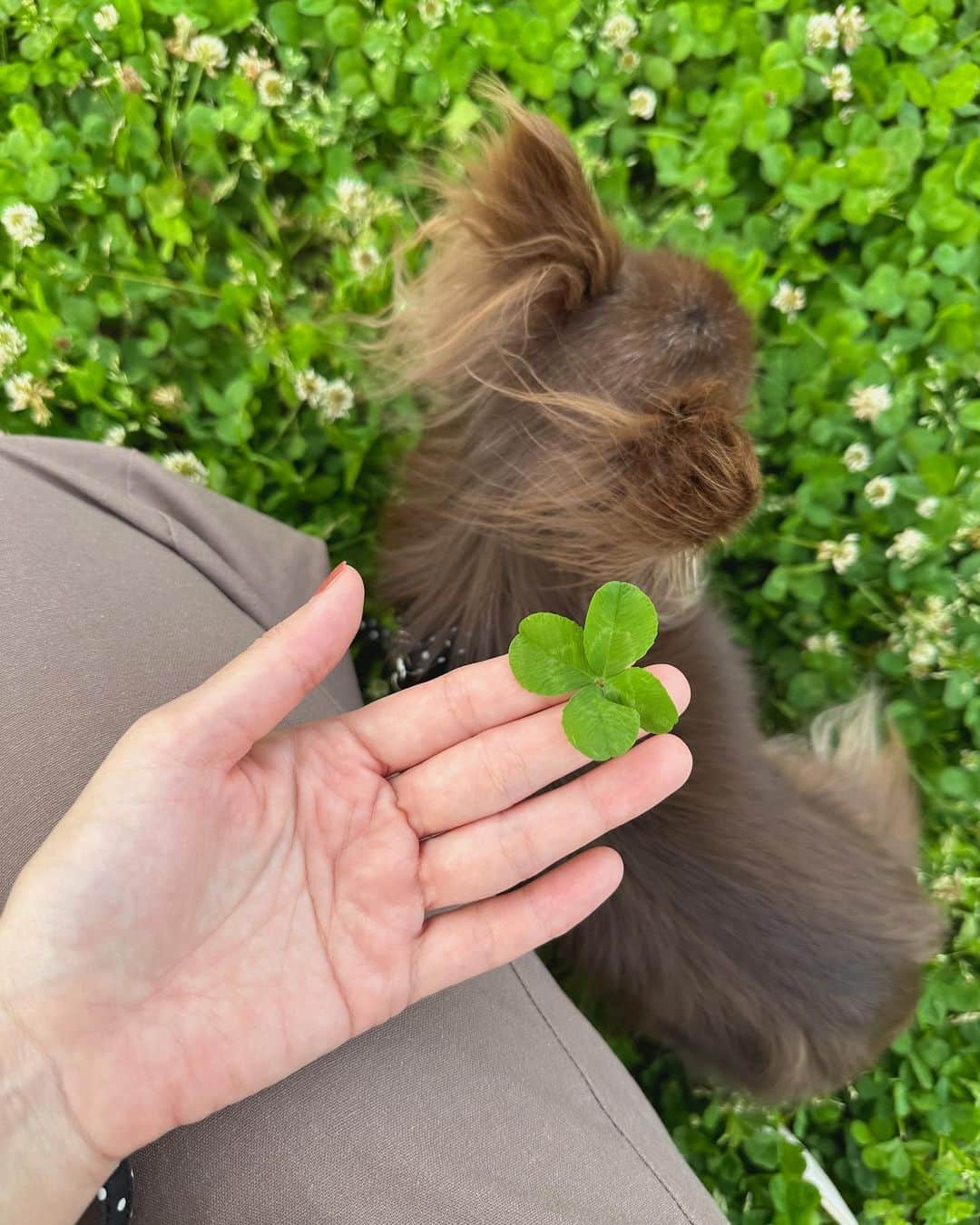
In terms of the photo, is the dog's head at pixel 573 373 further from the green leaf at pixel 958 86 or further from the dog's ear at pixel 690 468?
the green leaf at pixel 958 86

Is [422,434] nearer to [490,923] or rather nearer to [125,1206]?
[490,923]

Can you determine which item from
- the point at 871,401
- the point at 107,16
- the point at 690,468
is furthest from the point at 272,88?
the point at 871,401

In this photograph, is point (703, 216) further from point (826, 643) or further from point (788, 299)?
point (826, 643)

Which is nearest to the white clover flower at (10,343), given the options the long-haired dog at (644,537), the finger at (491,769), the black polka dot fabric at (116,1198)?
the long-haired dog at (644,537)

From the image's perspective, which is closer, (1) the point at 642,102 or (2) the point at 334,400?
(2) the point at 334,400

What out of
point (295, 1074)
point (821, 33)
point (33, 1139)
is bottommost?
point (295, 1074)
